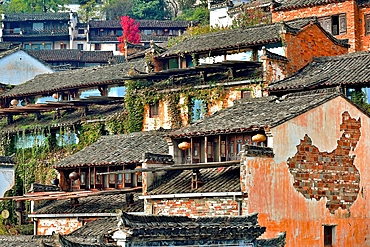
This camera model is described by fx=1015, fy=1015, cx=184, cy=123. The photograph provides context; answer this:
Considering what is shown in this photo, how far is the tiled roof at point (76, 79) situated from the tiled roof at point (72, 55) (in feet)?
80.8

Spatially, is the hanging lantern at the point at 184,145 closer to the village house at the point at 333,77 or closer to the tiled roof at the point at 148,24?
the village house at the point at 333,77

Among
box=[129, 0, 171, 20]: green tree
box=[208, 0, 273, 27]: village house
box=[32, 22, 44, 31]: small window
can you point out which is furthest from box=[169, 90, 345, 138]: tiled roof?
box=[129, 0, 171, 20]: green tree

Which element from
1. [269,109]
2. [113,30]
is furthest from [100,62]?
[269,109]

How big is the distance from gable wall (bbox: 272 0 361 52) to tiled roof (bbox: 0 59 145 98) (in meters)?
9.39

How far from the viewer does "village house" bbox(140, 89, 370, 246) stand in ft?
114

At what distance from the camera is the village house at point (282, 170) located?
34844mm

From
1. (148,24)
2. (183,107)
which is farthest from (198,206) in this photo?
(148,24)

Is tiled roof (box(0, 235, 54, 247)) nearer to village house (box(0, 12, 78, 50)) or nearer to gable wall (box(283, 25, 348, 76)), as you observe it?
gable wall (box(283, 25, 348, 76))

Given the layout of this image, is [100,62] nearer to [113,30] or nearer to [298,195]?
[113,30]

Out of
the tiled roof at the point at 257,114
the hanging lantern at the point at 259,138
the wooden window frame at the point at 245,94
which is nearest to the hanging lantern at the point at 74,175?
the tiled roof at the point at 257,114

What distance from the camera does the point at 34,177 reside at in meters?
55.3

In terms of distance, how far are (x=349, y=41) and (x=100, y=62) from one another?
3774 centimetres

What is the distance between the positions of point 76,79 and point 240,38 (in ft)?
41.7

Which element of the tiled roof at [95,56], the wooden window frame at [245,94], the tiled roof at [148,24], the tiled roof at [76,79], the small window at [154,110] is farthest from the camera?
the tiled roof at [148,24]
